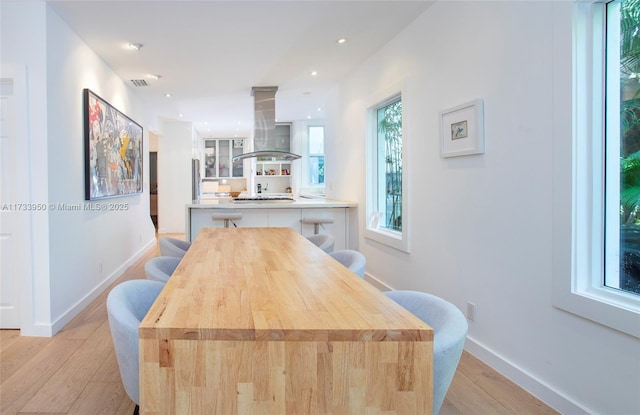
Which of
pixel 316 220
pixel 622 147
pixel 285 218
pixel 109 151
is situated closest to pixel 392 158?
pixel 316 220

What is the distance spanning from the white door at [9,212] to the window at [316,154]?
5498 millimetres

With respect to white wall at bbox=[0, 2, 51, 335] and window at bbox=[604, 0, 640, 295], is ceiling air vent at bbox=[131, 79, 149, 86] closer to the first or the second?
white wall at bbox=[0, 2, 51, 335]

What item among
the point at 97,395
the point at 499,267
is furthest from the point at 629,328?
the point at 97,395

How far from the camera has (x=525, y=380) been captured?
207 centimetres

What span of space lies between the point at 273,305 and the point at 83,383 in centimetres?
175

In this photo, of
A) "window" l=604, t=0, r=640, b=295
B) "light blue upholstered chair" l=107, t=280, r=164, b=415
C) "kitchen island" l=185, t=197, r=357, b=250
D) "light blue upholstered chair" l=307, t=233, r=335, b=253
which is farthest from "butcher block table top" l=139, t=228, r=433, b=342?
"kitchen island" l=185, t=197, r=357, b=250

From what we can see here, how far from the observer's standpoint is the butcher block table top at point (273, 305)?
94 centimetres

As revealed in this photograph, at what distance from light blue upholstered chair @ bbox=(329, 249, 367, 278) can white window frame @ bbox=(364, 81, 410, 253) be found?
4.09 ft

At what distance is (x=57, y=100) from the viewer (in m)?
3.02

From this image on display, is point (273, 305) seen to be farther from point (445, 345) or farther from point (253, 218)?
point (253, 218)

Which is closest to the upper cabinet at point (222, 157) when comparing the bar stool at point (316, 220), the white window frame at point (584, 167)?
the bar stool at point (316, 220)

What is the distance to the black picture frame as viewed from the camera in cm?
359

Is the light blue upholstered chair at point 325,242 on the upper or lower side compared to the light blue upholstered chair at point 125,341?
upper

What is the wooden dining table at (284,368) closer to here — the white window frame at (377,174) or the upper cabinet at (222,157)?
the white window frame at (377,174)
